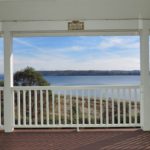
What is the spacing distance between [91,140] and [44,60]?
7.31 meters

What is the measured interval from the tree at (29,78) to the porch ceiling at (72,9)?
153 cm

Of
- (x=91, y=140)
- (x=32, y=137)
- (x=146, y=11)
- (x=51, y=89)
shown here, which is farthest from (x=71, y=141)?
(x=146, y=11)

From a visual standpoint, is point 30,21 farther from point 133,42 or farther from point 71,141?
point 133,42

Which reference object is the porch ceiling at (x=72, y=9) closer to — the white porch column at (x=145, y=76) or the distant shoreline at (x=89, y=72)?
the white porch column at (x=145, y=76)

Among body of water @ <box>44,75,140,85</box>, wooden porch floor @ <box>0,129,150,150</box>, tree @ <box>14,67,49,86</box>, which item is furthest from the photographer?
body of water @ <box>44,75,140,85</box>

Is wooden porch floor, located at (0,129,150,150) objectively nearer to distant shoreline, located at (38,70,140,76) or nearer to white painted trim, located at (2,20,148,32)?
white painted trim, located at (2,20,148,32)

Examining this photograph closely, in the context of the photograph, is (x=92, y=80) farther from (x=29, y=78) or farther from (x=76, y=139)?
(x=76, y=139)

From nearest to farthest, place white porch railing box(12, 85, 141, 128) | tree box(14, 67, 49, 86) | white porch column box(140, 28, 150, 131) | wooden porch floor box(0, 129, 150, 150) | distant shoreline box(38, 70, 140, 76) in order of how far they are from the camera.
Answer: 1. wooden porch floor box(0, 129, 150, 150)
2. white porch column box(140, 28, 150, 131)
3. white porch railing box(12, 85, 141, 128)
4. tree box(14, 67, 49, 86)
5. distant shoreline box(38, 70, 140, 76)

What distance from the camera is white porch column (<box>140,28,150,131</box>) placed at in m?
6.29

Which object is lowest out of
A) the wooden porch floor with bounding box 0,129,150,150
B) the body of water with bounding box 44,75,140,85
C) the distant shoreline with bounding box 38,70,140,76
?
the wooden porch floor with bounding box 0,129,150,150

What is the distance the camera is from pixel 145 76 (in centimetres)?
631

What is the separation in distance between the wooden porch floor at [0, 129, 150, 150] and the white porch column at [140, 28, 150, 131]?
0.93 feet

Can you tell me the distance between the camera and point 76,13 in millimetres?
6340

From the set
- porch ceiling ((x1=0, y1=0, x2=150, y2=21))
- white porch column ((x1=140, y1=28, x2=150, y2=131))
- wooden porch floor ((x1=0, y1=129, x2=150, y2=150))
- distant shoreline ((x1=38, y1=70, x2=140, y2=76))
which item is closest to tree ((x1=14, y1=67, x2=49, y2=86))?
wooden porch floor ((x1=0, y1=129, x2=150, y2=150))
